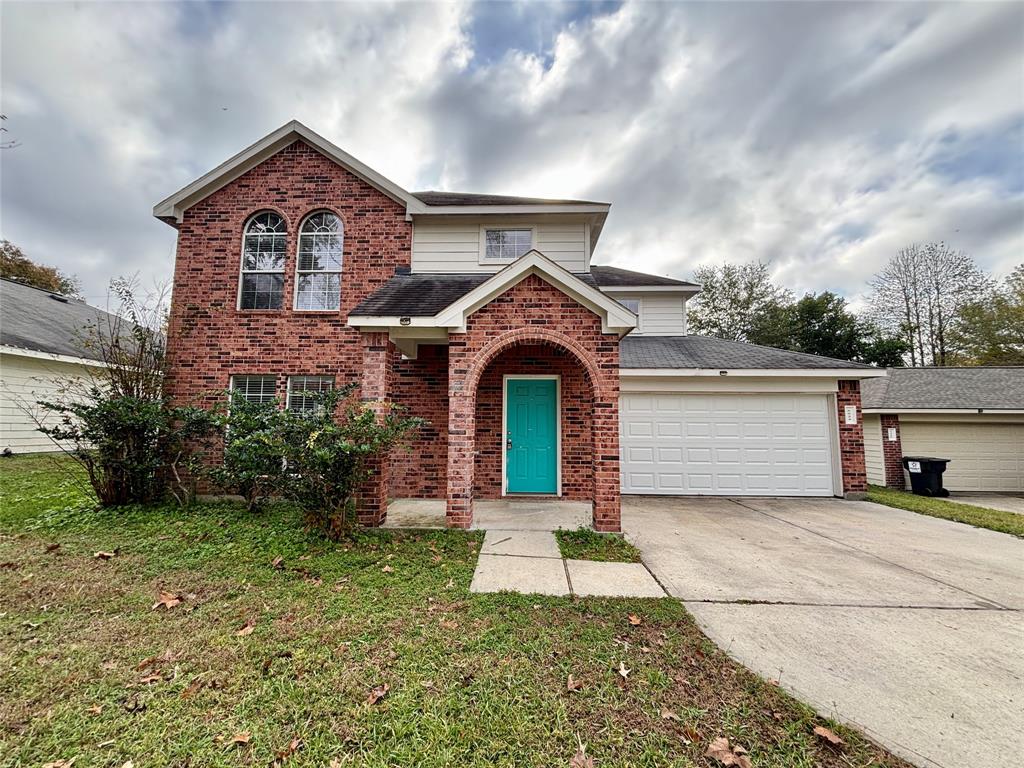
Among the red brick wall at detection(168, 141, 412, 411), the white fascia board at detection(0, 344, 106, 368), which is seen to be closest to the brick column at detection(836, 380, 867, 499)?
the red brick wall at detection(168, 141, 412, 411)

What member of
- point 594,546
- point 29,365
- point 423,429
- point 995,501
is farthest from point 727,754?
point 29,365

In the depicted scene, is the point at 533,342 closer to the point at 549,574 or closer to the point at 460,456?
the point at 460,456

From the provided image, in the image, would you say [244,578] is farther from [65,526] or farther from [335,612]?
[65,526]

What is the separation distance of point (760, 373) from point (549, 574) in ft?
23.6

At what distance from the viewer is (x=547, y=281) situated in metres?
6.00

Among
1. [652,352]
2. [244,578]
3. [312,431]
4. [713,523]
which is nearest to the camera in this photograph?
[244,578]

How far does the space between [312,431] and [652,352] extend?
805cm

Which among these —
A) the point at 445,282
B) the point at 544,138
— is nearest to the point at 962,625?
the point at 445,282

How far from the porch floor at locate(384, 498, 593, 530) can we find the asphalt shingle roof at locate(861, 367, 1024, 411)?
10167mm

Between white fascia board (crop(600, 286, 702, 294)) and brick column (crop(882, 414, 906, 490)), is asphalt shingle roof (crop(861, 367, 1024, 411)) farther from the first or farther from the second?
white fascia board (crop(600, 286, 702, 294))

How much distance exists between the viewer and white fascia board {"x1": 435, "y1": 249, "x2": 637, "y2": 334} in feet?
19.0

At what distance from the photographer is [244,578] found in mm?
4129

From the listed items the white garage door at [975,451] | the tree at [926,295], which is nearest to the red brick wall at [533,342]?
the white garage door at [975,451]

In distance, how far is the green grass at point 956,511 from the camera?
22.0 ft
